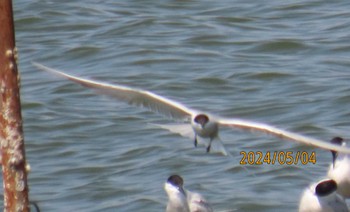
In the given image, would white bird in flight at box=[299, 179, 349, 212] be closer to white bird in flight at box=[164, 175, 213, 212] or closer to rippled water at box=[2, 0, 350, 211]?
white bird in flight at box=[164, 175, 213, 212]

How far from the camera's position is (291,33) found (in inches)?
584

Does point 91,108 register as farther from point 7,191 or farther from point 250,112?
point 7,191

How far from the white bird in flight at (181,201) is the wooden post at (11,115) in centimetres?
340

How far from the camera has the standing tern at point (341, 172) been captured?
9469 millimetres

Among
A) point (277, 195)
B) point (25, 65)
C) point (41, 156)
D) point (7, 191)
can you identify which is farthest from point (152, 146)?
point (7, 191)

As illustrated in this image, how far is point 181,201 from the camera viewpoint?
8844 mm

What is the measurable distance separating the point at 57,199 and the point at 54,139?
1.84 meters

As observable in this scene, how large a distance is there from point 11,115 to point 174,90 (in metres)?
8.01

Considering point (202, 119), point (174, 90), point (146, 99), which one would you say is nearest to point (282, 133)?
point (202, 119)
